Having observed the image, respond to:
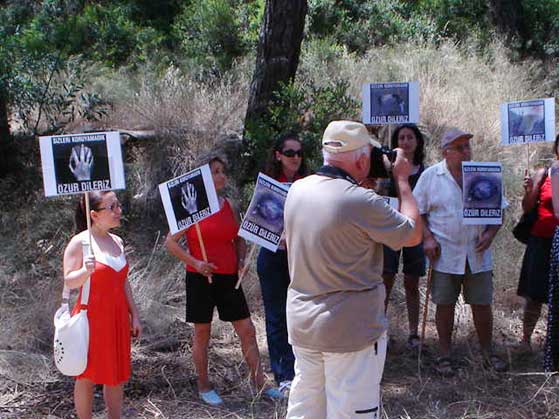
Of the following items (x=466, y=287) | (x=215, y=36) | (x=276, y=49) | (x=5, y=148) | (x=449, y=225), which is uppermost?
(x=215, y=36)

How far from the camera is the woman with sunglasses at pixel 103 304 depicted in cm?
453

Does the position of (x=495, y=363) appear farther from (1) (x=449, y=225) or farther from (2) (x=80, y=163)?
(2) (x=80, y=163)

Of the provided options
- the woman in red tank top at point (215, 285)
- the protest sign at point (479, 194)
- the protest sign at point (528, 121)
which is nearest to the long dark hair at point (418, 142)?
the protest sign at point (528, 121)

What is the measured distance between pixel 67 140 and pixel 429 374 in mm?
3077

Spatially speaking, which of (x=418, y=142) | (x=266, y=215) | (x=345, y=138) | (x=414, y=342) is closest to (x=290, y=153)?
(x=266, y=215)

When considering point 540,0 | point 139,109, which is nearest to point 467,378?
point 139,109

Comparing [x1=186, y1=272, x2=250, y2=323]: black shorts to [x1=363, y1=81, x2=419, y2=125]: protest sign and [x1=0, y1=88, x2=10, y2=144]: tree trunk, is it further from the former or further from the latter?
[x1=0, y1=88, x2=10, y2=144]: tree trunk

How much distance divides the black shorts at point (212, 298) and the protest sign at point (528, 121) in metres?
2.60

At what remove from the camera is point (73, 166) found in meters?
4.80

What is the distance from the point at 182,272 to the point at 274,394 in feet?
9.15

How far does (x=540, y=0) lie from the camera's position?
15.4 m

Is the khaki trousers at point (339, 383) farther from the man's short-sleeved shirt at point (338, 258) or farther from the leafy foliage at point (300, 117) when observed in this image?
the leafy foliage at point (300, 117)

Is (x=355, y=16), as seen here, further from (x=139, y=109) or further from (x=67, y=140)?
(x=67, y=140)

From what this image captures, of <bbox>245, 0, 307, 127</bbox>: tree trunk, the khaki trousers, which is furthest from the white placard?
<bbox>245, 0, 307, 127</bbox>: tree trunk
